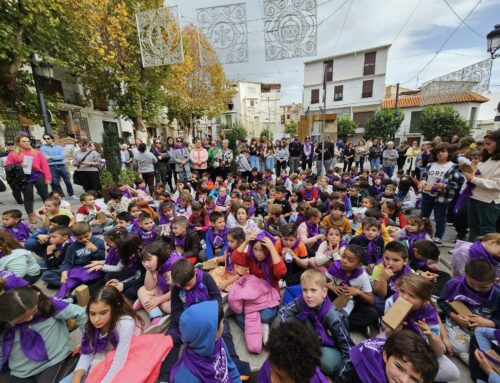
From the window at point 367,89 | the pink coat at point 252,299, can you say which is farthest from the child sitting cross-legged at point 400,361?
the window at point 367,89

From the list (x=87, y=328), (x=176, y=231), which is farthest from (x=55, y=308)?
(x=176, y=231)

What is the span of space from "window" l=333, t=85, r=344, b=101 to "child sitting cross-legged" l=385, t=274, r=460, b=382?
3155 centimetres

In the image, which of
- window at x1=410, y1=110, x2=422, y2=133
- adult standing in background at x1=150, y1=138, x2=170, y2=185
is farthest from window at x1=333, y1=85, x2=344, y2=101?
adult standing in background at x1=150, y1=138, x2=170, y2=185

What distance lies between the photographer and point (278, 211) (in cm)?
397

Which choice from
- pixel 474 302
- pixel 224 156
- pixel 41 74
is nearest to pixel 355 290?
pixel 474 302

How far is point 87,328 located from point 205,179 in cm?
526

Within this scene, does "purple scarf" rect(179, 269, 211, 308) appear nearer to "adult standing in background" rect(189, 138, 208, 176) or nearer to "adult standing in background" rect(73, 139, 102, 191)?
"adult standing in background" rect(73, 139, 102, 191)

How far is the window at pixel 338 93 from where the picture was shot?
2884cm

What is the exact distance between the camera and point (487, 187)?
2.74 meters

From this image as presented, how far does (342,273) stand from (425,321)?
715 millimetres

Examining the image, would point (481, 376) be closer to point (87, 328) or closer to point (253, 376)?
point (253, 376)

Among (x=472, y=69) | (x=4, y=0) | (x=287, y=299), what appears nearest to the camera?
(x=287, y=299)

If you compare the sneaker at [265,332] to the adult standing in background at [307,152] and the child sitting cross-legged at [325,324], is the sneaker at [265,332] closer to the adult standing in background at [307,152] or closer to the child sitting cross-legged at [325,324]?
the child sitting cross-legged at [325,324]

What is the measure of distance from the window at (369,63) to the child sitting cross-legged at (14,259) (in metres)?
32.3
